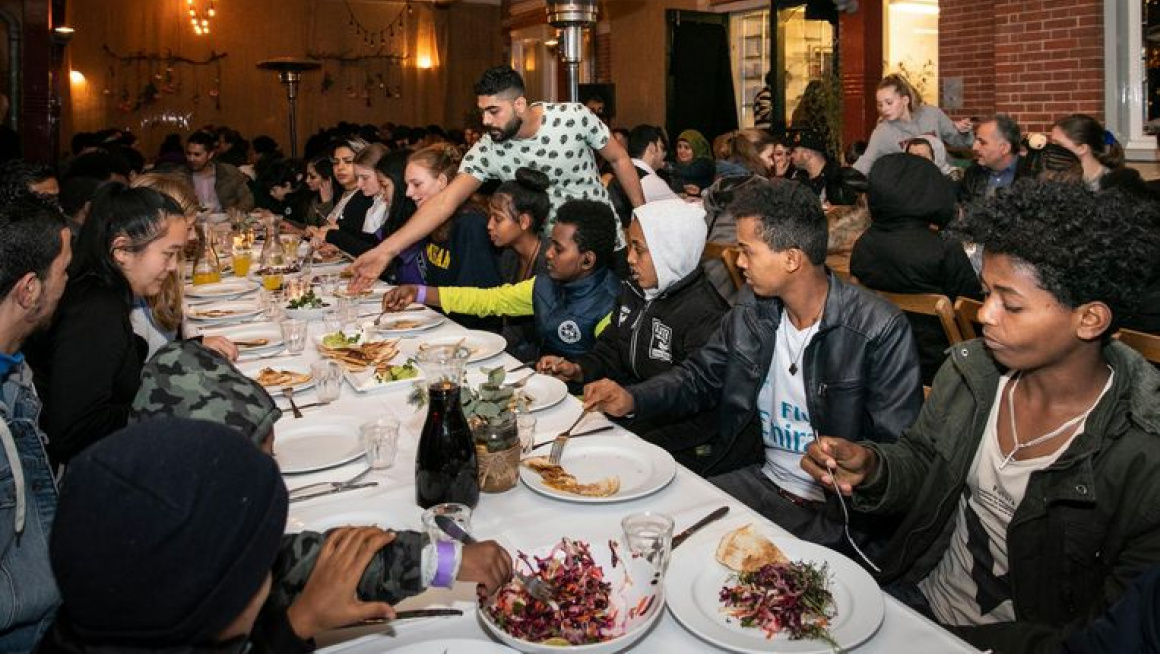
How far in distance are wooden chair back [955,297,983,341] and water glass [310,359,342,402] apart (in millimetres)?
1714

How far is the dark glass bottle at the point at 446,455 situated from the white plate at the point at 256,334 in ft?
4.82

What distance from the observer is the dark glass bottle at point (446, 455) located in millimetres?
1607

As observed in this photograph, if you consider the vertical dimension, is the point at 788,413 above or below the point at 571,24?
below

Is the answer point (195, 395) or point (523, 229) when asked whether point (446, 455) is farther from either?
point (523, 229)

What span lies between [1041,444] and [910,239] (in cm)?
186

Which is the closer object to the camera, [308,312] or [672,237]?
[672,237]

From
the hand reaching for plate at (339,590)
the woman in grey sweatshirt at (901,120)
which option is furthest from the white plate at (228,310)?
the woman in grey sweatshirt at (901,120)

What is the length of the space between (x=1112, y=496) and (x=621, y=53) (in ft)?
36.9

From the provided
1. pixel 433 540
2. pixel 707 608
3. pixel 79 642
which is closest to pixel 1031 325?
pixel 707 608

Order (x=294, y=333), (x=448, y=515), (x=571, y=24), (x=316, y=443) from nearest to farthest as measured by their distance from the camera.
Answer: (x=448, y=515)
(x=316, y=443)
(x=294, y=333)
(x=571, y=24)

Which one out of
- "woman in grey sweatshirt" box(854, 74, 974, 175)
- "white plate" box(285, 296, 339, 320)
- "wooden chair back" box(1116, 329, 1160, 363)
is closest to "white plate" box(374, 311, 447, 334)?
"white plate" box(285, 296, 339, 320)

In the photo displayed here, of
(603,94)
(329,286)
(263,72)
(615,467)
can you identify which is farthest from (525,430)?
(263,72)

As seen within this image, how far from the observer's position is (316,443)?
1988 mm

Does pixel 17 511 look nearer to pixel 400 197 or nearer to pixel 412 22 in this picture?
pixel 400 197
